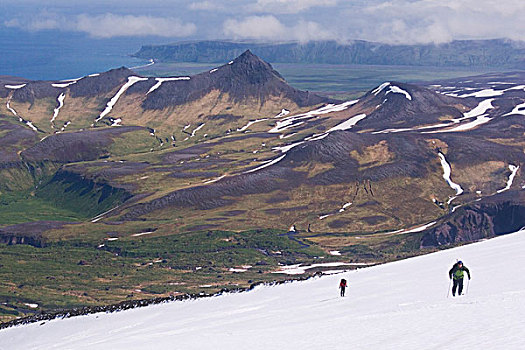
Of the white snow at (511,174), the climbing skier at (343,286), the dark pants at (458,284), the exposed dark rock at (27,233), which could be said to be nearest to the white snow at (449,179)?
the white snow at (511,174)

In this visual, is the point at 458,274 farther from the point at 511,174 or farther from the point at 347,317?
the point at 511,174

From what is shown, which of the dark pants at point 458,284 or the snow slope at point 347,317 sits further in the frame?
the dark pants at point 458,284

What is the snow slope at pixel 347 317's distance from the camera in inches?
1059

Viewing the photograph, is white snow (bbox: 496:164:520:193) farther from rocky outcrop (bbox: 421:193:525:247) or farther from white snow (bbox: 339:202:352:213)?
white snow (bbox: 339:202:352:213)

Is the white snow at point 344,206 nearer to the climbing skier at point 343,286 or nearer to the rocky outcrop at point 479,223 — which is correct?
the rocky outcrop at point 479,223

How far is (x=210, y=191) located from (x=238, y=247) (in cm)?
3744

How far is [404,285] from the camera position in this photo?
43500 mm

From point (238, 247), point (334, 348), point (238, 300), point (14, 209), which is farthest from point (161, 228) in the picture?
point (334, 348)

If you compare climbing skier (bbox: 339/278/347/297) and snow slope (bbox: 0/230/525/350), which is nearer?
snow slope (bbox: 0/230/525/350)

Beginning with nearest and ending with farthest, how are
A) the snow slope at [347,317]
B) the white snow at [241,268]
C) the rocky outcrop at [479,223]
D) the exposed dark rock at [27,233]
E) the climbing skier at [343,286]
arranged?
the snow slope at [347,317], the climbing skier at [343,286], the white snow at [241,268], the rocky outcrop at [479,223], the exposed dark rock at [27,233]

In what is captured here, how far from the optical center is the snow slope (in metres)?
26.9

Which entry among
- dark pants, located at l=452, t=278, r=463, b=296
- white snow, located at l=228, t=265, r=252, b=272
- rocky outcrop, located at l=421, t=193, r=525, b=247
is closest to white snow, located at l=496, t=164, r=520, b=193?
rocky outcrop, located at l=421, t=193, r=525, b=247

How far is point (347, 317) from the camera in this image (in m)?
35.1

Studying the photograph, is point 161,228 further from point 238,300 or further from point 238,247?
point 238,300
